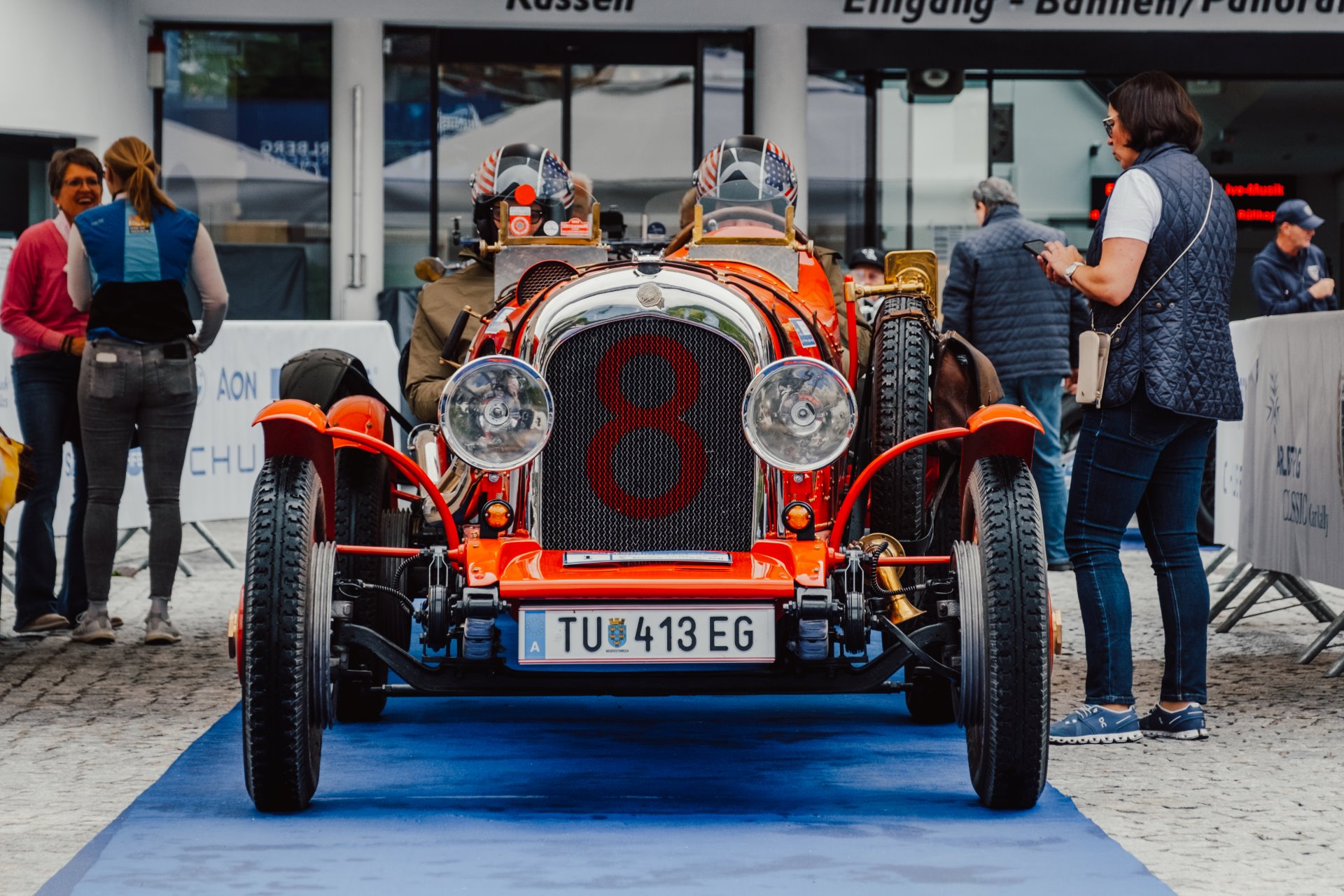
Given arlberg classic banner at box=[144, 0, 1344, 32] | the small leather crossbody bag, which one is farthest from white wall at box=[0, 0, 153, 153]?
the small leather crossbody bag

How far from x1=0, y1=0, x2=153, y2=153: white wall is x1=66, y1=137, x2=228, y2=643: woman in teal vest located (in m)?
6.67

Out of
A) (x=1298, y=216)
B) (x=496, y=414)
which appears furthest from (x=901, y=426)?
(x=1298, y=216)

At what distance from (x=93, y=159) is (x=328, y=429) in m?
3.76

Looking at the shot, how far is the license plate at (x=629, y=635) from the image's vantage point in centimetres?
428

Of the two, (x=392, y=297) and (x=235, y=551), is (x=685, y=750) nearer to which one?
(x=235, y=551)

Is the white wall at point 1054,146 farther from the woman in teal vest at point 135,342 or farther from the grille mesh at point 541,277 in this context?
the grille mesh at point 541,277

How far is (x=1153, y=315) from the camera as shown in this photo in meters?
5.36

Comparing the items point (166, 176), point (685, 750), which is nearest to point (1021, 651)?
point (685, 750)

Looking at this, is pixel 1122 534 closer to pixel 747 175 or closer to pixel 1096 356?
pixel 1096 356

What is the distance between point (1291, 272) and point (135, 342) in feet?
28.2

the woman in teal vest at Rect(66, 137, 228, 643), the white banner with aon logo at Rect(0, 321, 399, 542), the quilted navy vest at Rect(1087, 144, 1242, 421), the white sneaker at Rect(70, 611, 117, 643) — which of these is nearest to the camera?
the quilted navy vest at Rect(1087, 144, 1242, 421)

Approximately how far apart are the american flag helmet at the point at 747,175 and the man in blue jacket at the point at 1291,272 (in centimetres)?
713

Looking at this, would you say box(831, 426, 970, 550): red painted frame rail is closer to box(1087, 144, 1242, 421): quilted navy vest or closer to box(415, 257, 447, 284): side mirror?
box(1087, 144, 1242, 421): quilted navy vest

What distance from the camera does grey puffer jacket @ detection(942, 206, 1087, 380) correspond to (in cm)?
1002
